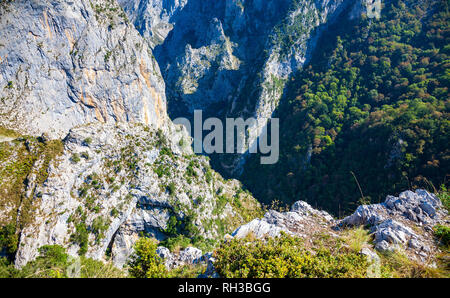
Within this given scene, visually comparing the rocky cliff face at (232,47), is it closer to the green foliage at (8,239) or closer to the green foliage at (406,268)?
the green foliage at (8,239)

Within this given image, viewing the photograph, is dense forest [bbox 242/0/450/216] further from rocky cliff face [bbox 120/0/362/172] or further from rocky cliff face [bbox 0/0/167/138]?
rocky cliff face [bbox 0/0/167/138]

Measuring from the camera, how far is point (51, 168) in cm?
2445

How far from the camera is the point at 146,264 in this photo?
6.94 meters

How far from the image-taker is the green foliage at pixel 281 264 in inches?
189

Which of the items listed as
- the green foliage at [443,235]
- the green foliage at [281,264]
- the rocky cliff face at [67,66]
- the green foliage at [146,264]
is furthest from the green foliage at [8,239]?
the green foliage at [443,235]

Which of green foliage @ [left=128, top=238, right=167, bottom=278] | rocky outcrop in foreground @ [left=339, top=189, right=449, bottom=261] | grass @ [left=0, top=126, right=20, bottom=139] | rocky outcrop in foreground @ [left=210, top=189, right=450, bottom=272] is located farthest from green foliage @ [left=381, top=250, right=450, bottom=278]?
grass @ [left=0, top=126, right=20, bottom=139]

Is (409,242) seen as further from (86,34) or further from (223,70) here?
(223,70)

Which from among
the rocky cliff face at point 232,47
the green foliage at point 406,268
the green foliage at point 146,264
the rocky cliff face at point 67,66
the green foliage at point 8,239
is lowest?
the green foliage at point 8,239

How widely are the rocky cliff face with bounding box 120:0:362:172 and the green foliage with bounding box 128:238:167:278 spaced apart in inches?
2538

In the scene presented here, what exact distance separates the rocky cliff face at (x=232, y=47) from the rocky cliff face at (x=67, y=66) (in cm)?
4243

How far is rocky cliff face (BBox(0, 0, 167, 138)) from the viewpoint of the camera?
94.1 feet

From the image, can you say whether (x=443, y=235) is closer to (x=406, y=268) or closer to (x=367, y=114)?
(x=406, y=268)

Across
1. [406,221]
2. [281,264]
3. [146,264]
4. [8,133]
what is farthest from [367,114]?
[8,133]

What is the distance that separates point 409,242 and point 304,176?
5097 cm
